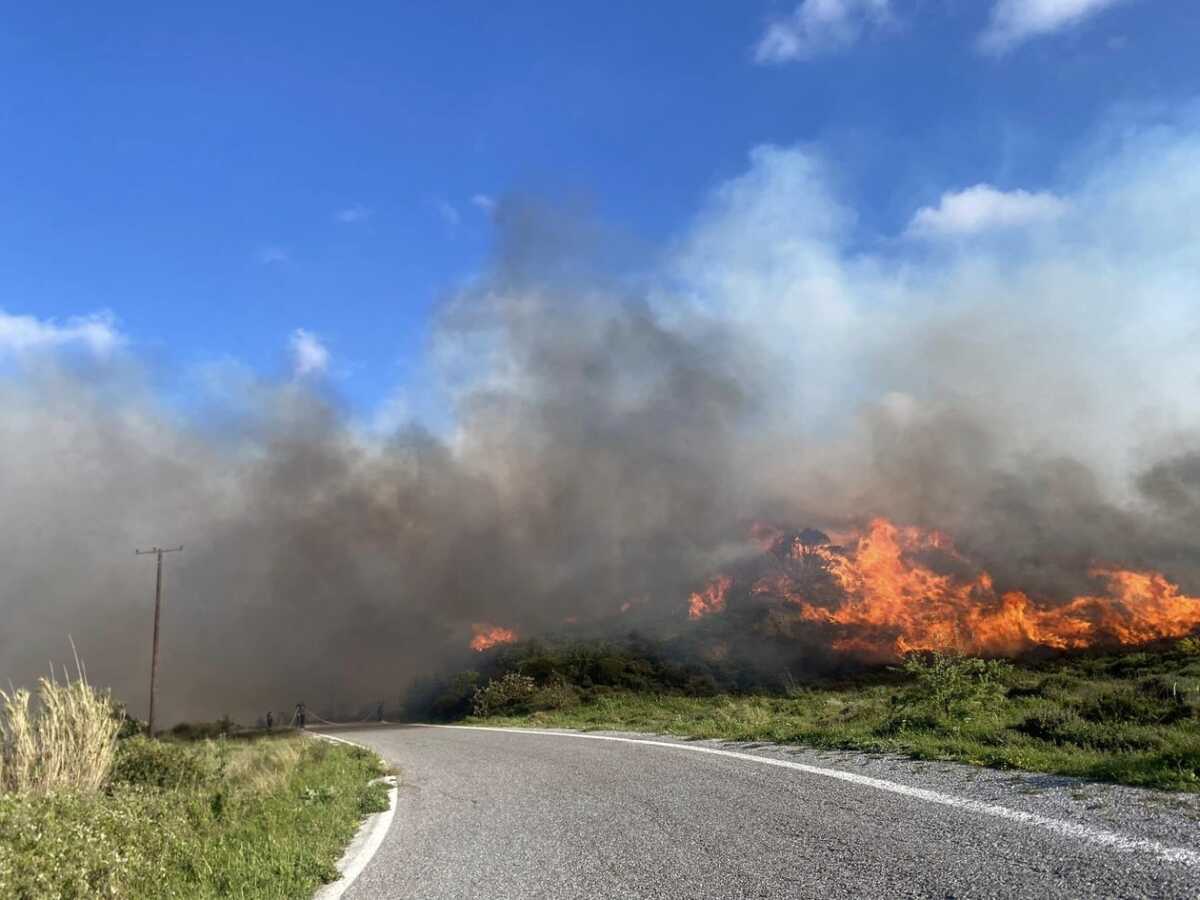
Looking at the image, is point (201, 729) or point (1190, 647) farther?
point (201, 729)

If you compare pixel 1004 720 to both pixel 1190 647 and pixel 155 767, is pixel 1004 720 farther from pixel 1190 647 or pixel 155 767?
pixel 1190 647

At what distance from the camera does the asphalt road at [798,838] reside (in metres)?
4.73

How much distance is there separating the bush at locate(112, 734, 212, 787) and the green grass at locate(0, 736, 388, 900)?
68 mm

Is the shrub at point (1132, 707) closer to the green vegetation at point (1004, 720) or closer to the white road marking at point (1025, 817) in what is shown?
the green vegetation at point (1004, 720)

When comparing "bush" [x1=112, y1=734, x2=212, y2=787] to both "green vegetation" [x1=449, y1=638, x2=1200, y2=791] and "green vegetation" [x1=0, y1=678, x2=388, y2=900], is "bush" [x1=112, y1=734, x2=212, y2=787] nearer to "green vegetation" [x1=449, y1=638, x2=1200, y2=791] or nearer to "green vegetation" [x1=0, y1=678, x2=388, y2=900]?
"green vegetation" [x1=0, y1=678, x2=388, y2=900]

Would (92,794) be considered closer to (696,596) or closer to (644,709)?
(644,709)

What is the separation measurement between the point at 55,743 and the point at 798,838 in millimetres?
9172

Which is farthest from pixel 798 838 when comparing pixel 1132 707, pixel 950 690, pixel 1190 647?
pixel 1190 647

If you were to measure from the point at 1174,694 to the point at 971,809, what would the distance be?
28.1 feet

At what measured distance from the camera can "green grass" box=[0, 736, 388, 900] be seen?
6.30m

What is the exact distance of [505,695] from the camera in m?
35.7

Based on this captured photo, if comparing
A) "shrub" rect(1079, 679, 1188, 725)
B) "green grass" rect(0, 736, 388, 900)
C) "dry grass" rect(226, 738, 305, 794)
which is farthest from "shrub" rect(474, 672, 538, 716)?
"shrub" rect(1079, 679, 1188, 725)

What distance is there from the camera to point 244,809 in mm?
10641

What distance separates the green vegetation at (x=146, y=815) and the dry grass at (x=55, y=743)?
14 mm
